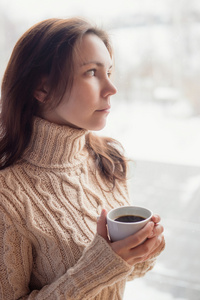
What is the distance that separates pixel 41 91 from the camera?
3.18 ft

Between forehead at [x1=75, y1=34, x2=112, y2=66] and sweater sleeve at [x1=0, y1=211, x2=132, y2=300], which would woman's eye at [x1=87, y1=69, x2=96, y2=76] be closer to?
forehead at [x1=75, y1=34, x2=112, y2=66]

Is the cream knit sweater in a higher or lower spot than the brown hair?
lower

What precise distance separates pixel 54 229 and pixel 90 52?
1.50 ft

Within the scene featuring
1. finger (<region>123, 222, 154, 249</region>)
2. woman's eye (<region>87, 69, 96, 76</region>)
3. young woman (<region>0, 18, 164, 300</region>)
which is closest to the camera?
finger (<region>123, 222, 154, 249</region>)

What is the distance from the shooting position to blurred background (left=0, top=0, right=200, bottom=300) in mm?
1219

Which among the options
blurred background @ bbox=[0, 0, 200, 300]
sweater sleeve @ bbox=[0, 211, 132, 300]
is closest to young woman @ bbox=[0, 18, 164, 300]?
sweater sleeve @ bbox=[0, 211, 132, 300]

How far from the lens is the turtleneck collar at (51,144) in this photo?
0.95 meters

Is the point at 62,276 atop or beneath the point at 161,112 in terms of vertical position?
beneath

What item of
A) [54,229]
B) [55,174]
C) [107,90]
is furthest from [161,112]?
[54,229]

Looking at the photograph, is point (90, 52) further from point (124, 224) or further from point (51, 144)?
point (124, 224)

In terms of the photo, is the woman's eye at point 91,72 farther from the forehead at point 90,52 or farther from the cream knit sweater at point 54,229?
the cream knit sweater at point 54,229

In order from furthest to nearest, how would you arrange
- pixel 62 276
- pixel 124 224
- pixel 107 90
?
pixel 107 90
pixel 62 276
pixel 124 224

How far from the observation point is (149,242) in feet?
2.45

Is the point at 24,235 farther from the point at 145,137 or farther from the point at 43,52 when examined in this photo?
the point at 145,137
